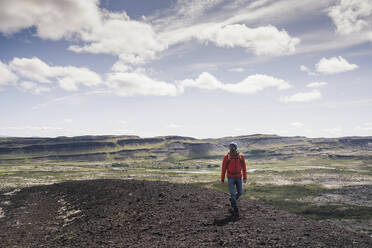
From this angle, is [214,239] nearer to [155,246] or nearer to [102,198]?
[155,246]

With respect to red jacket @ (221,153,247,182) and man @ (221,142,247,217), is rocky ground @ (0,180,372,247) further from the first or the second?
red jacket @ (221,153,247,182)

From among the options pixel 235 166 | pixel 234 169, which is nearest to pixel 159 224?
pixel 234 169

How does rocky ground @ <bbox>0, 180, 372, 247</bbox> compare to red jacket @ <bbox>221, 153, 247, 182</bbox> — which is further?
red jacket @ <bbox>221, 153, 247, 182</bbox>

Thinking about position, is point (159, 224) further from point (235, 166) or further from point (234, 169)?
point (235, 166)

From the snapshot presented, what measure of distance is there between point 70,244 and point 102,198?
12941 mm

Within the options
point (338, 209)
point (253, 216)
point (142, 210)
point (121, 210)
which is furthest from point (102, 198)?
point (338, 209)

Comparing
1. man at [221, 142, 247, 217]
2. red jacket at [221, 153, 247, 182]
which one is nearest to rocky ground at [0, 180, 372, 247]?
man at [221, 142, 247, 217]

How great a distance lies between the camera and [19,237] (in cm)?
2455

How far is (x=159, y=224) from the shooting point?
18.5 meters

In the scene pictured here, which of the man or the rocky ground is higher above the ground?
the man

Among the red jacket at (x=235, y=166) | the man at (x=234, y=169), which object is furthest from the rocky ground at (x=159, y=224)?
the red jacket at (x=235, y=166)

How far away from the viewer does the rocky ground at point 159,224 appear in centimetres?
1441

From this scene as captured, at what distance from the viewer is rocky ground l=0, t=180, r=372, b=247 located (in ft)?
47.3

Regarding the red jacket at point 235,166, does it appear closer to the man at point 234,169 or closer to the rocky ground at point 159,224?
the man at point 234,169
